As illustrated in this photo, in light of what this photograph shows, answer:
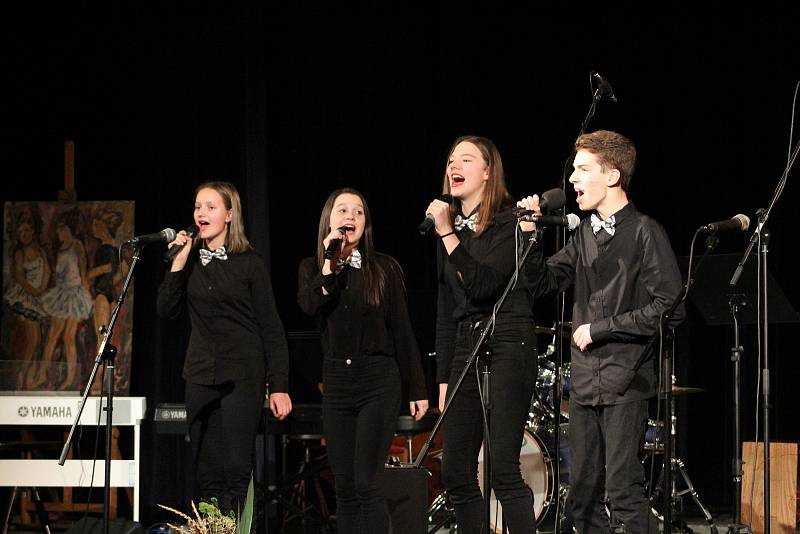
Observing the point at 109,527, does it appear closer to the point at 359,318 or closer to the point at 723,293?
the point at 359,318

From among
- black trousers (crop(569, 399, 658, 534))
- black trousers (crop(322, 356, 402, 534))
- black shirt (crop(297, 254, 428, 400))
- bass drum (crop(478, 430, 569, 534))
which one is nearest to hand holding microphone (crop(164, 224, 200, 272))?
black shirt (crop(297, 254, 428, 400))

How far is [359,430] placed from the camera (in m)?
4.17

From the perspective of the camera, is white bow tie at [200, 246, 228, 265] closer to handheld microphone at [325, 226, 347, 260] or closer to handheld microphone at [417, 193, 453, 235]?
handheld microphone at [325, 226, 347, 260]

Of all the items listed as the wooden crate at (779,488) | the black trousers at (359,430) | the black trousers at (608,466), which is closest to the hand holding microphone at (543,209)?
the black trousers at (608,466)

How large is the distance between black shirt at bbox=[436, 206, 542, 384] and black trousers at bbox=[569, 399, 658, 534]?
1.42ft

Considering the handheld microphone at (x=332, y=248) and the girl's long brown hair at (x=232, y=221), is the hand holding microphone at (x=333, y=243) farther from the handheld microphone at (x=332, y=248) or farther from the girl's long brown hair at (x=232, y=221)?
the girl's long brown hair at (x=232, y=221)

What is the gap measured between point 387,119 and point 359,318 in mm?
3146

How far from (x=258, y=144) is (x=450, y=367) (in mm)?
3201

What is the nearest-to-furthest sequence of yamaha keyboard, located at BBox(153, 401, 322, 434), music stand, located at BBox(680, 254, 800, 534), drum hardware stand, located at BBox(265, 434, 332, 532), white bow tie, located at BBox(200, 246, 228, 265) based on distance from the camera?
white bow tie, located at BBox(200, 246, 228, 265)
music stand, located at BBox(680, 254, 800, 534)
yamaha keyboard, located at BBox(153, 401, 322, 434)
drum hardware stand, located at BBox(265, 434, 332, 532)

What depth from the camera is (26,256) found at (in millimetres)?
7082

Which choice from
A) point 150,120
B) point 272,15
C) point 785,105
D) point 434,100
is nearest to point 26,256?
point 150,120

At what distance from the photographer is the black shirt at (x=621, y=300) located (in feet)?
11.4

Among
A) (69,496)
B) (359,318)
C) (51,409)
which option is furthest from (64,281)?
(359,318)

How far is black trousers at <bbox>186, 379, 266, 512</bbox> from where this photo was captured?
4.48 m
